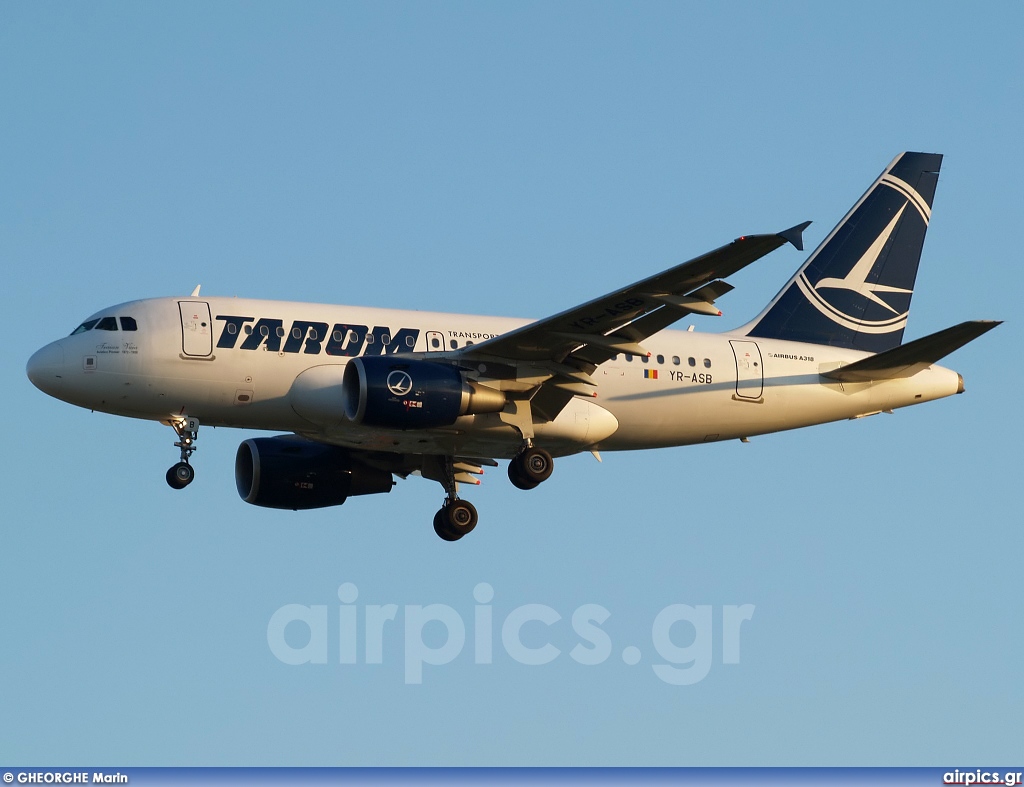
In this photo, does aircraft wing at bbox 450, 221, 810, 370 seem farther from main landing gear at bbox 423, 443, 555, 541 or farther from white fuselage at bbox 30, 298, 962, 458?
main landing gear at bbox 423, 443, 555, 541

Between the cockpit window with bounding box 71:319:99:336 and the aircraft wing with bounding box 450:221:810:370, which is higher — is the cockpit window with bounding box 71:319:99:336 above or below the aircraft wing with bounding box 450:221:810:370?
above

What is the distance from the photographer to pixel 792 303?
43625mm

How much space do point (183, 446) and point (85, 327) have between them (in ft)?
11.6

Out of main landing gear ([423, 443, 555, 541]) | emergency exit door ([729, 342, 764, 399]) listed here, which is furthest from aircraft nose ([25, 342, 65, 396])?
emergency exit door ([729, 342, 764, 399])

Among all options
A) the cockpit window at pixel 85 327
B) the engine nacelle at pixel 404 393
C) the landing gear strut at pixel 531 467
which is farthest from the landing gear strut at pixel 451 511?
the cockpit window at pixel 85 327

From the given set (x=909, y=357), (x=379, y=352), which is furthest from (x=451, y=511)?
(x=909, y=357)

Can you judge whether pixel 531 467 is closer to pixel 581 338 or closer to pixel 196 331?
pixel 581 338

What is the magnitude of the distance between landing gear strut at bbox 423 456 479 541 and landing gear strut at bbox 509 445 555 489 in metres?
3.91

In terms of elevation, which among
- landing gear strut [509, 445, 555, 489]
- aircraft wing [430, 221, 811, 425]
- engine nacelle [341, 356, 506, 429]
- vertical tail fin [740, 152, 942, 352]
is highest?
vertical tail fin [740, 152, 942, 352]

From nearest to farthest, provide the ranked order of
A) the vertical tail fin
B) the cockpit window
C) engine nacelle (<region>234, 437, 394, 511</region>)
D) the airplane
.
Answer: the airplane
the cockpit window
engine nacelle (<region>234, 437, 394, 511</region>)
the vertical tail fin

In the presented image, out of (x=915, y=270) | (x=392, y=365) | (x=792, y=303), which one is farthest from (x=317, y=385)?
(x=915, y=270)

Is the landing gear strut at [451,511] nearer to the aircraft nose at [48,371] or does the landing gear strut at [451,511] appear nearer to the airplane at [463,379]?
the airplane at [463,379]

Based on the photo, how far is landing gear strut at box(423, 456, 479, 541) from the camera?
139 feet

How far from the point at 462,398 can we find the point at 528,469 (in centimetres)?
270
